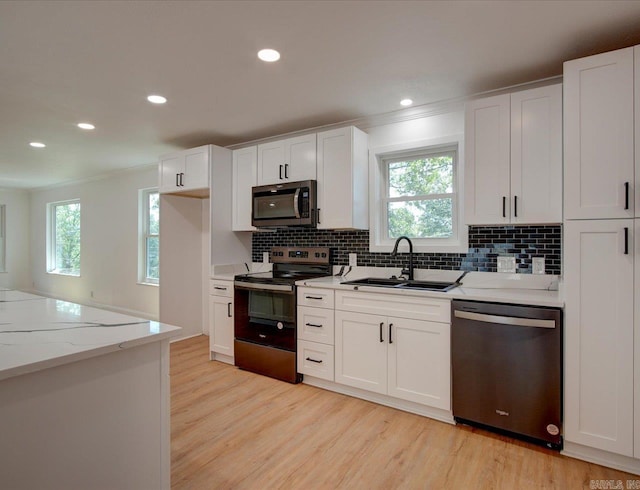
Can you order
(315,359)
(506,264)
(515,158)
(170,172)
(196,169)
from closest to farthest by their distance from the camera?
(515,158) → (506,264) → (315,359) → (196,169) → (170,172)

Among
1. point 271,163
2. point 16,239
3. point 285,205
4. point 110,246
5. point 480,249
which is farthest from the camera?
point 16,239

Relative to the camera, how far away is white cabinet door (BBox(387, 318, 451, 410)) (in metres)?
2.40

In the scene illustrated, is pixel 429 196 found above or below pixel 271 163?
below

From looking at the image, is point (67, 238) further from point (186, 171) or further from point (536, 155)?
point (536, 155)

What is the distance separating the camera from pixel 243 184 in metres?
3.84

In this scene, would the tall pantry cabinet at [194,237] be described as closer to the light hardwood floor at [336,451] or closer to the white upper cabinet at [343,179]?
the white upper cabinet at [343,179]

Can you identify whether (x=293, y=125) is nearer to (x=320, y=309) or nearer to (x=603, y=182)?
(x=320, y=309)

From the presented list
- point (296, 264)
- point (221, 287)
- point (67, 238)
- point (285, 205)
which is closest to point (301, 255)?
point (296, 264)

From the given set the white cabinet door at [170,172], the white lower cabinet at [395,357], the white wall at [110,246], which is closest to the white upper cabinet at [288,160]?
the white cabinet door at [170,172]

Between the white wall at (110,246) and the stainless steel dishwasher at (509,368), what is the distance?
4.42 metres

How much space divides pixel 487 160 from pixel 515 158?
17cm

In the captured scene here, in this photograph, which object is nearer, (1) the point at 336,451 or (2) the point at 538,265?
(1) the point at 336,451

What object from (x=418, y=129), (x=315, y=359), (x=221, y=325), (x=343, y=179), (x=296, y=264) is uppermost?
(x=418, y=129)

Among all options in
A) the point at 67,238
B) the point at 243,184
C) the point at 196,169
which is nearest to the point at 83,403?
the point at 243,184
